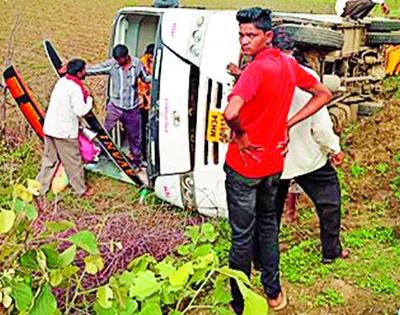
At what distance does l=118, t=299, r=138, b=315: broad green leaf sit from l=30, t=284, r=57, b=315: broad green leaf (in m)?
0.32

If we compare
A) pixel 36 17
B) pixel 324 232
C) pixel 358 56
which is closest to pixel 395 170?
pixel 358 56

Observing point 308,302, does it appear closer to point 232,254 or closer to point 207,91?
point 232,254

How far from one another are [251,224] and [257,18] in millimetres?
1154

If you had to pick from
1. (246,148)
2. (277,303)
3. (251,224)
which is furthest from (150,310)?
(277,303)

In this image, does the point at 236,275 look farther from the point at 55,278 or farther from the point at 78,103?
the point at 78,103

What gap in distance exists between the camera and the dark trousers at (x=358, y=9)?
744 cm

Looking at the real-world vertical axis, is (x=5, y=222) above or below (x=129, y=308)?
above

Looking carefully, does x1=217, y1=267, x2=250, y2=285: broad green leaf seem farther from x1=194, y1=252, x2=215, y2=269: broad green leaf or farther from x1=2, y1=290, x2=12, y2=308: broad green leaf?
x1=2, y1=290, x2=12, y2=308: broad green leaf

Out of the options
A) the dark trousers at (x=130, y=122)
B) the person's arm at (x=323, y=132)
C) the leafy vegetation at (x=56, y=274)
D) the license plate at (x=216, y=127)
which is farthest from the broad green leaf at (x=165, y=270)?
the dark trousers at (x=130, y=122)

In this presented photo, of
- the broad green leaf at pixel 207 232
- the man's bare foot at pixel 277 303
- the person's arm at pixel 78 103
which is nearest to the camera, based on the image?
the man's bare foot at pixel 277 303

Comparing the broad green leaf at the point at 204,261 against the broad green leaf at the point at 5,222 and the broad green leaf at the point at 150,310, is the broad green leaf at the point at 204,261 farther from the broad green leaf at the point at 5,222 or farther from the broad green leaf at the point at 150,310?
the broad green leaf at the point at 5,222

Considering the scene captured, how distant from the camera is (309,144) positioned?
14.9 ft

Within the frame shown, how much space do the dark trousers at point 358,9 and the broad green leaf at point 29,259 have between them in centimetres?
588

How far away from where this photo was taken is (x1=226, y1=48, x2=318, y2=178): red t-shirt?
12.0 feet
